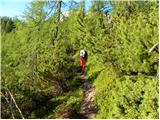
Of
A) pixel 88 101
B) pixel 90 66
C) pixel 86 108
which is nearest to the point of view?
pixel 86 108

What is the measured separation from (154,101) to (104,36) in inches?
407

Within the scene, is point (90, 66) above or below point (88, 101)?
above

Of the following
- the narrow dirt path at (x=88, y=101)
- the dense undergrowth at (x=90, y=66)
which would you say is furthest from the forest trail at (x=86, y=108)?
the dense undergrowth at (x=90, y=66)

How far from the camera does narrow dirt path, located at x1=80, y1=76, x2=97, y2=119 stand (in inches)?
752

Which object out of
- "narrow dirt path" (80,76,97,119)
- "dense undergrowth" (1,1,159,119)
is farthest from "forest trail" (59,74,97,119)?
"dense undergrowth" (1,1,159,119)

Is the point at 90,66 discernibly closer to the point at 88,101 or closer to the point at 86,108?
the point at 88,101

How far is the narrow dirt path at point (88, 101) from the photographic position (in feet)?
62.7

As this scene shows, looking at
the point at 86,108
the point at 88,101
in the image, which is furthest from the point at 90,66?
the point at 86,108

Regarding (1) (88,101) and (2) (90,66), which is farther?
(2) (90,66)

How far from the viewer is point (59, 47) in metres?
21.8

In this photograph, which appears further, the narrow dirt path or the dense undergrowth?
the narrow dirt path

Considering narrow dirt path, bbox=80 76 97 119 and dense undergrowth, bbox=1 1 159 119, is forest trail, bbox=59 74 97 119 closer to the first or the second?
narrow dirt path, bbox=80 76 97 119

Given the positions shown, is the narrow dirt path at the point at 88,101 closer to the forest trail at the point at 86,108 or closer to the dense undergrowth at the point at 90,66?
the forest trail at the point at 86,108

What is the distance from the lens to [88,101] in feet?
68.9
